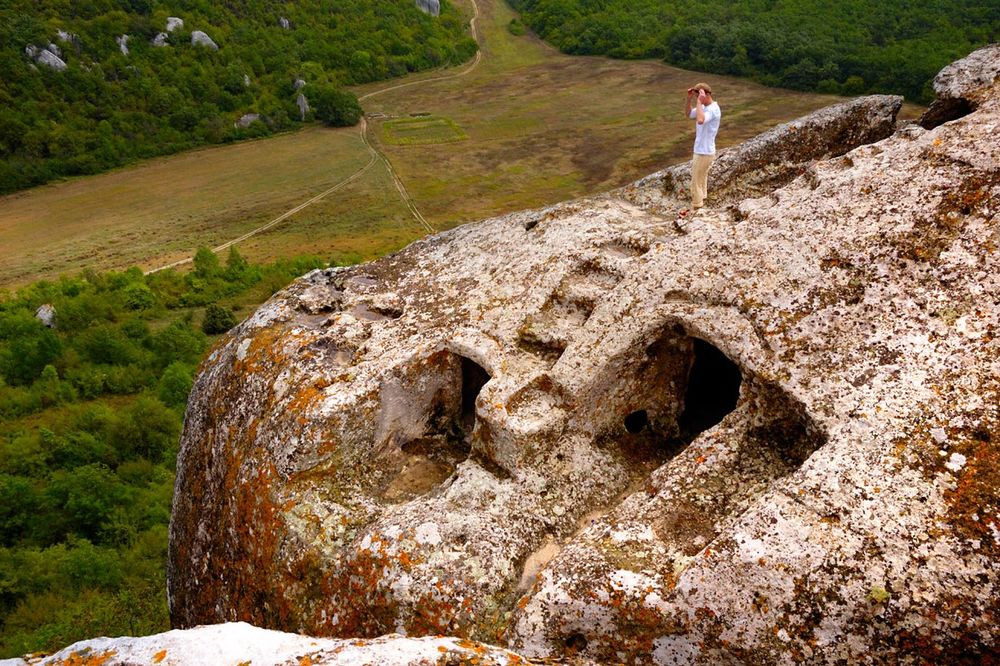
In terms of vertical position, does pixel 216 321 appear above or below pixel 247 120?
below

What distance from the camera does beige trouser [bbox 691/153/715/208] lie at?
1178 cm

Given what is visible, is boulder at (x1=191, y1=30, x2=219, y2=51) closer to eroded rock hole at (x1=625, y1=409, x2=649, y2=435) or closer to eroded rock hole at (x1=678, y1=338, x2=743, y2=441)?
eroded rock hole at (x1=678, y1=338, x2=743, y2=441)

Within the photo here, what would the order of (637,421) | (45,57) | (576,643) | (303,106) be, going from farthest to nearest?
(303,106), (45,57), (637,421), (576,643)

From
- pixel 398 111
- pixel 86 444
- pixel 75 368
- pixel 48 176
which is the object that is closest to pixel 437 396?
pixel 86 444

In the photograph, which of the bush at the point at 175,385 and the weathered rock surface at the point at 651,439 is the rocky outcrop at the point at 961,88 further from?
the bush at the point at 175,385

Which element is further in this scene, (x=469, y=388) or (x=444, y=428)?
(x=469, y=388)

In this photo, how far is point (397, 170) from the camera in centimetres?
8731

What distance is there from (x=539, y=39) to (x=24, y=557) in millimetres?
142547

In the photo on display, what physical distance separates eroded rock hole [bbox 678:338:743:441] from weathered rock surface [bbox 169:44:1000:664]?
4 cm

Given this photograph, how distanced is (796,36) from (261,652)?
119m

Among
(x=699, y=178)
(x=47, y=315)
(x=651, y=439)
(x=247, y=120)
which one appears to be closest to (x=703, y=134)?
(x=699, y=178)

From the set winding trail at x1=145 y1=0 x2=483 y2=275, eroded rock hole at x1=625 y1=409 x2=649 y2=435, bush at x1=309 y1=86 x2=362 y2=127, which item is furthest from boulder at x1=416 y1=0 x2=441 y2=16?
eroded rock hole at x1=625 y1=409 x2=649 y2=435

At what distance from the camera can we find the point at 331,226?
71.1 metres

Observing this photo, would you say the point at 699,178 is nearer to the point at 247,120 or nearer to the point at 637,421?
the point at 637,421
